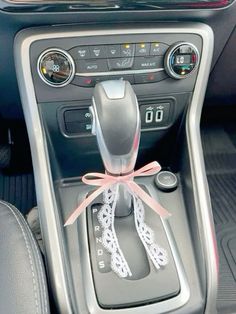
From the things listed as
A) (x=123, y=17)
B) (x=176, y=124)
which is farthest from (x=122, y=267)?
(x=123, y=17)

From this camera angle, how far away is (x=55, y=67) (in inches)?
26.8

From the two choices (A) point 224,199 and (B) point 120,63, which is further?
(A) point 224,199

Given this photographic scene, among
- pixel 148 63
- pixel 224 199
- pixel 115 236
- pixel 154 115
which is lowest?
pixel 224 199

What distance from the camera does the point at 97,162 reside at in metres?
0.83

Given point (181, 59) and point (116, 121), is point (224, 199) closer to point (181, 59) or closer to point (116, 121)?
point (181, 59)

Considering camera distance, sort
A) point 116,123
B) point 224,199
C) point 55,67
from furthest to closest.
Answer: point 224,199 < point 55,67 < point 116,123

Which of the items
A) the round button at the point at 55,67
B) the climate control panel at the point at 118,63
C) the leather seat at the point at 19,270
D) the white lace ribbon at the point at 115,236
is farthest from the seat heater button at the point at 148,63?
the leather seat at the point at 19,270

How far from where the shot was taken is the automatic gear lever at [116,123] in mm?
536

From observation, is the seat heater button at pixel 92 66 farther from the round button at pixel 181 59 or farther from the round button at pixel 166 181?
the round button at pixel 166 181

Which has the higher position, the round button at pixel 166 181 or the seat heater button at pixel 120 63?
the seat heater button at pixel 120 63

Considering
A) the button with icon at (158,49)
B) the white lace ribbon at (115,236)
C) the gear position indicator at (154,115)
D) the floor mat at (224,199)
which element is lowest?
the floor mat at (224,199)

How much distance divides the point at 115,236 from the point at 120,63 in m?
0.29

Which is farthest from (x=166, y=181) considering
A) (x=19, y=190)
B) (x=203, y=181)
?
(x=19, y=190)

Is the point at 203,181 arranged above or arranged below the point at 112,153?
below
